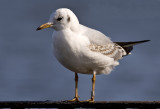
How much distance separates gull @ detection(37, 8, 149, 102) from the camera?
606cm

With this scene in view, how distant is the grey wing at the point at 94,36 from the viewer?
6348 millimetres

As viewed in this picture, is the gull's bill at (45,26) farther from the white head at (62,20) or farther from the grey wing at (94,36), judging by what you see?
the grey wing at (94,36)

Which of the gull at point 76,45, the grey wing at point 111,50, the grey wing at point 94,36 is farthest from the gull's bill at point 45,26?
the grey wing at point 111,50

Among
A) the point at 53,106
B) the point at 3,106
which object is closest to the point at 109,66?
the point at 53,106

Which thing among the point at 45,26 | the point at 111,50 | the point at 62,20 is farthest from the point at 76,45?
the point at 111,50

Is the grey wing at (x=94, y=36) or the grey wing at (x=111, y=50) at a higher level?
the grey wing at (x=94, y=36)

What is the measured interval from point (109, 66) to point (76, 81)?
2.41 feet

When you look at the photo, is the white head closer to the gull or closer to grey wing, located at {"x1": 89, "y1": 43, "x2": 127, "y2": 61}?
the gull

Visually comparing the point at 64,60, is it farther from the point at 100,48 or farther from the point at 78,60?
the point at 100,48

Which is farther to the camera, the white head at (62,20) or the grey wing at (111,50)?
the grey wing at (111,50)

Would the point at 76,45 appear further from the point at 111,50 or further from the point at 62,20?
the point at 111,50

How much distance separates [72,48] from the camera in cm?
601

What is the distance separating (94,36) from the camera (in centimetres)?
646

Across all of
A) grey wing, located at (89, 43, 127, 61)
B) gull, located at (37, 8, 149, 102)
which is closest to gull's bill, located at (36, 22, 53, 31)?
gull, located at (37, 8, 149, 102)
